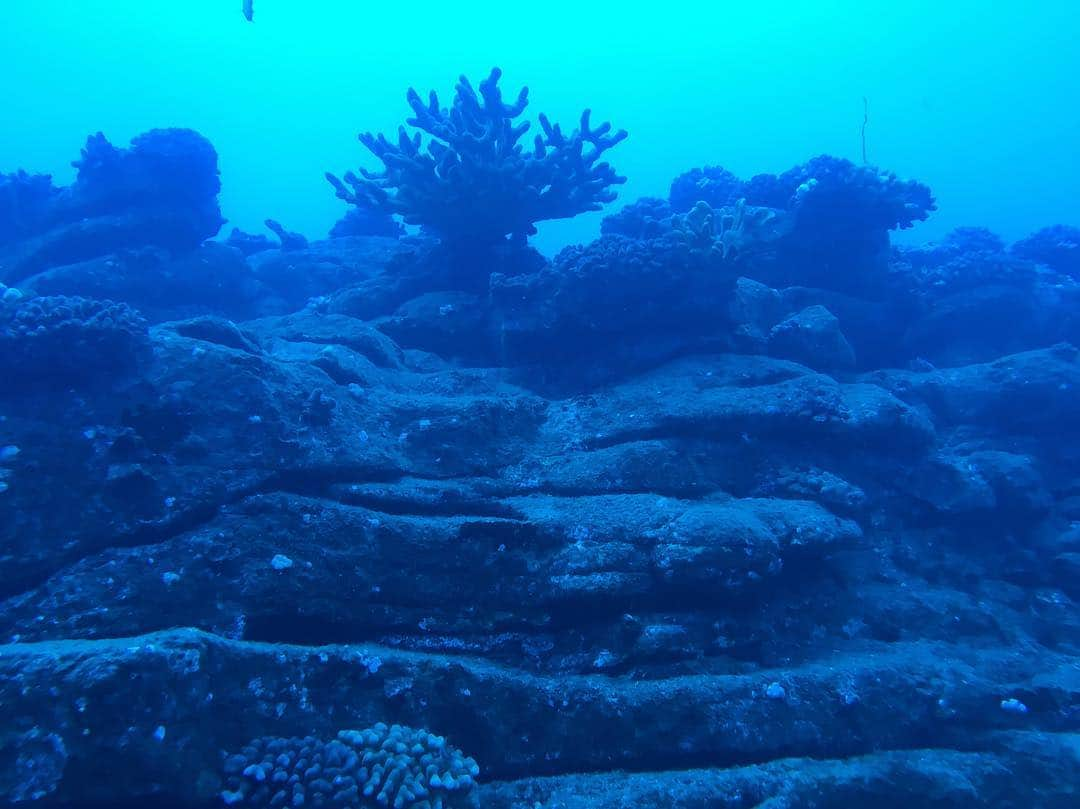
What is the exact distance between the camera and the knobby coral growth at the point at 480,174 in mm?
9055

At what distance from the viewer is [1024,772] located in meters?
4.32

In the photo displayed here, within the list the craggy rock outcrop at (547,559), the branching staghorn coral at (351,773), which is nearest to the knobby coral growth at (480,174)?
the craggy rock outcrop at (547,559)

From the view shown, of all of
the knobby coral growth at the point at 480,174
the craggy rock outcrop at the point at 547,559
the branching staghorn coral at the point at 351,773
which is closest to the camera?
the branching staghorn coral at the point at 351,773

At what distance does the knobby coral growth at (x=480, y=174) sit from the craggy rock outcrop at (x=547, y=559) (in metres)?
1.76

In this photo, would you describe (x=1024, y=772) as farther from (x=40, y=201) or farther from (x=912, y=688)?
(x=40, y=201)

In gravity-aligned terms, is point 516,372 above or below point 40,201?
below

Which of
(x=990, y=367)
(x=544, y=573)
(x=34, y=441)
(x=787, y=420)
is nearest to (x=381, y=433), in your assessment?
(x=544, y=573)

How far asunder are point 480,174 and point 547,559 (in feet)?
20.6

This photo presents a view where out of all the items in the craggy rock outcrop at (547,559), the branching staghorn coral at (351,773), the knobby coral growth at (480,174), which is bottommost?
the branching staghorn coral at (351,773)

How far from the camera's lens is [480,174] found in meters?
9.00

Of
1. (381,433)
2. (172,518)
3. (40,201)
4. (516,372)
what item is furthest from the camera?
(40,201)

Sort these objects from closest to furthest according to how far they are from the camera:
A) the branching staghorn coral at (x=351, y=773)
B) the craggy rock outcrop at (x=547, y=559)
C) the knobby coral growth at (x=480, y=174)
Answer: the branching staghorn coral at (x=351, y=773), the craggy rock outcrop at (x=547, y=559), the knobby coral growth at (x=480, y=174)

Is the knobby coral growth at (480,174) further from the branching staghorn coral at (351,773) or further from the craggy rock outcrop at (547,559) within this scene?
the branching staghorn coral at (351,773)

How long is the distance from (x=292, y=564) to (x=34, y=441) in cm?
227
